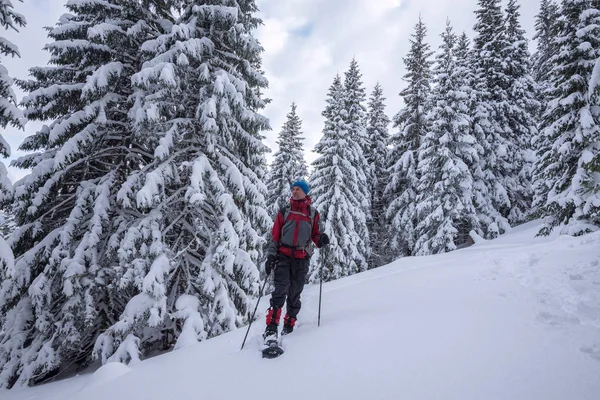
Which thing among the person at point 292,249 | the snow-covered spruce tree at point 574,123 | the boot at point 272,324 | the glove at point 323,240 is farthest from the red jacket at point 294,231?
the snow-covered spruce tree at point 574,123

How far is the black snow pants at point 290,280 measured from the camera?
4789 mm

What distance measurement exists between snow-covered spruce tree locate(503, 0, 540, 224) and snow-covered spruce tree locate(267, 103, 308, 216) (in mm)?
14850

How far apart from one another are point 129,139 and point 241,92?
3.94 m

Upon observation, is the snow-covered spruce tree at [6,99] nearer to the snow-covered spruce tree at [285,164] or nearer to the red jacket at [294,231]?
the red jacket at [294,231]

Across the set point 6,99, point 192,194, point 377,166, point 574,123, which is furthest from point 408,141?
point 6,99

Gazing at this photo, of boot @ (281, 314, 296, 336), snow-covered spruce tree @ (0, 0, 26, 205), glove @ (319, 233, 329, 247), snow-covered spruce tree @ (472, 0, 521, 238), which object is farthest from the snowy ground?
snow-covered spruce tree @ (472, 0, 521, 238)

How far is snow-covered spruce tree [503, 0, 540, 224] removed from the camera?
19.9m

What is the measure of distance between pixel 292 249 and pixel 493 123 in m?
20.3

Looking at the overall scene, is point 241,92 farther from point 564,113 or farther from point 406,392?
point 564,113

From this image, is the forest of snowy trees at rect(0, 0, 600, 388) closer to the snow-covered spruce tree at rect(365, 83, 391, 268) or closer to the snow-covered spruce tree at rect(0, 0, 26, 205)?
the snow-covered spruce tree at rect(0, 0, 26, 205)

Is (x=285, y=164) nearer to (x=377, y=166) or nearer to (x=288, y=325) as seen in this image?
(x=377, y=166)

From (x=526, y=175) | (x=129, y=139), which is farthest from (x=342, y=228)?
(x=526, y=175)

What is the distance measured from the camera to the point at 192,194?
7.19 metres

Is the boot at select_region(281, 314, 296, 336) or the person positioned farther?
the person
